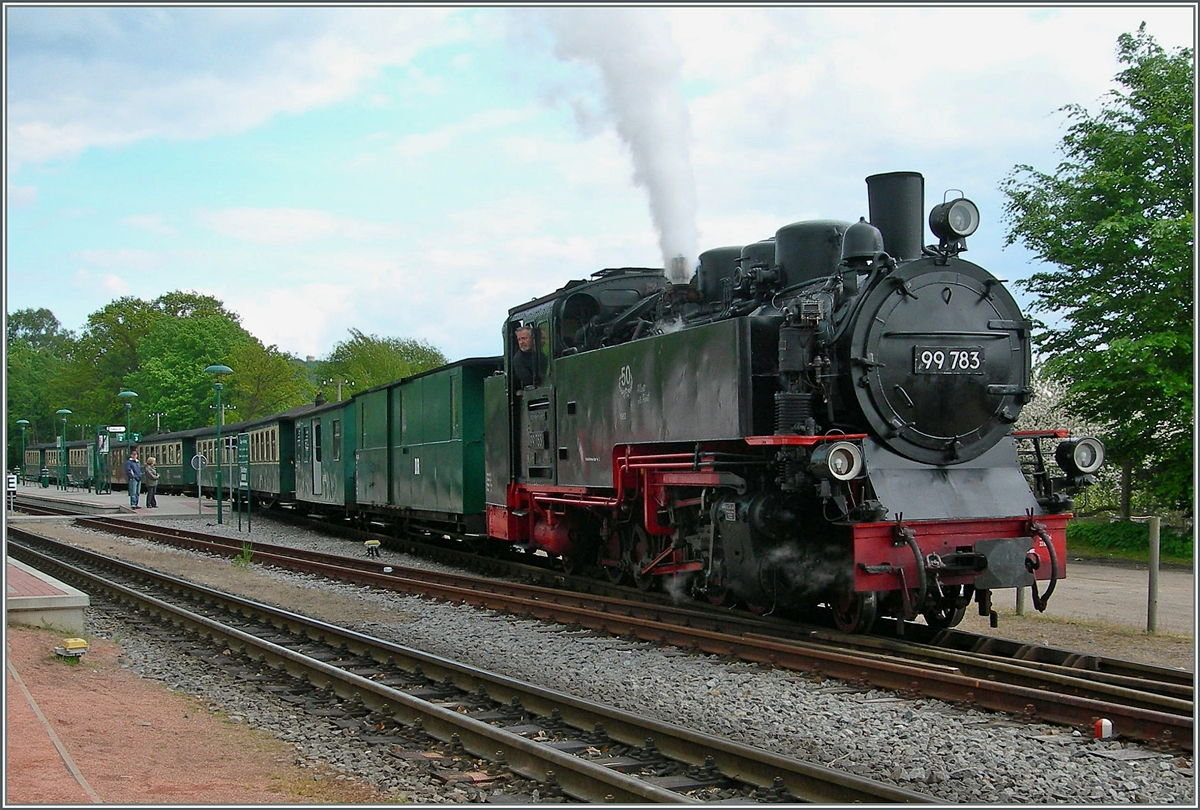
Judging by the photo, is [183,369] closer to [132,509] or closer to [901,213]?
[132,509]

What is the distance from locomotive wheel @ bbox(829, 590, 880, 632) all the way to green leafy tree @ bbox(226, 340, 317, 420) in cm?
5224

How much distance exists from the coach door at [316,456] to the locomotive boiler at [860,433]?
16.7 meters

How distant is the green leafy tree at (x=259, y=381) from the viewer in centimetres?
5688

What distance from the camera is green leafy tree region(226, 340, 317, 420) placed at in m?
56.9

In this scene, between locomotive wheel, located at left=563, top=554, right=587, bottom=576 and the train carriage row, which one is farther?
the train carriage row

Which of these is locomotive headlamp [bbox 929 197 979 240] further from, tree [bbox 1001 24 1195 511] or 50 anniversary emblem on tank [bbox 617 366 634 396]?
tree [bbox 1001 24 1195 511]

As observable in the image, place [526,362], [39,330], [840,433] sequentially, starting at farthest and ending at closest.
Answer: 1. [39,330]
2. [526,362]
3. [840,433]

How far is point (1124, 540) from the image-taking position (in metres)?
17.6

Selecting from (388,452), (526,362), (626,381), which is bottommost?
(388,452)

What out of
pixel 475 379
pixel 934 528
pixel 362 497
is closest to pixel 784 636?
pixel 934 528

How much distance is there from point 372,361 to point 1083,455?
187 feet

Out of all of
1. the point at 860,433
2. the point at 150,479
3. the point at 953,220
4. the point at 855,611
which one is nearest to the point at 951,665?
the point at 855,611

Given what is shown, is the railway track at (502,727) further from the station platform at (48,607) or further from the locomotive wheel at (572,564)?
the locomotive wheel at (572,564)

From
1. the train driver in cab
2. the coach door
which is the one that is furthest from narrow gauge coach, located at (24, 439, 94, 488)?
the train driver in cab
